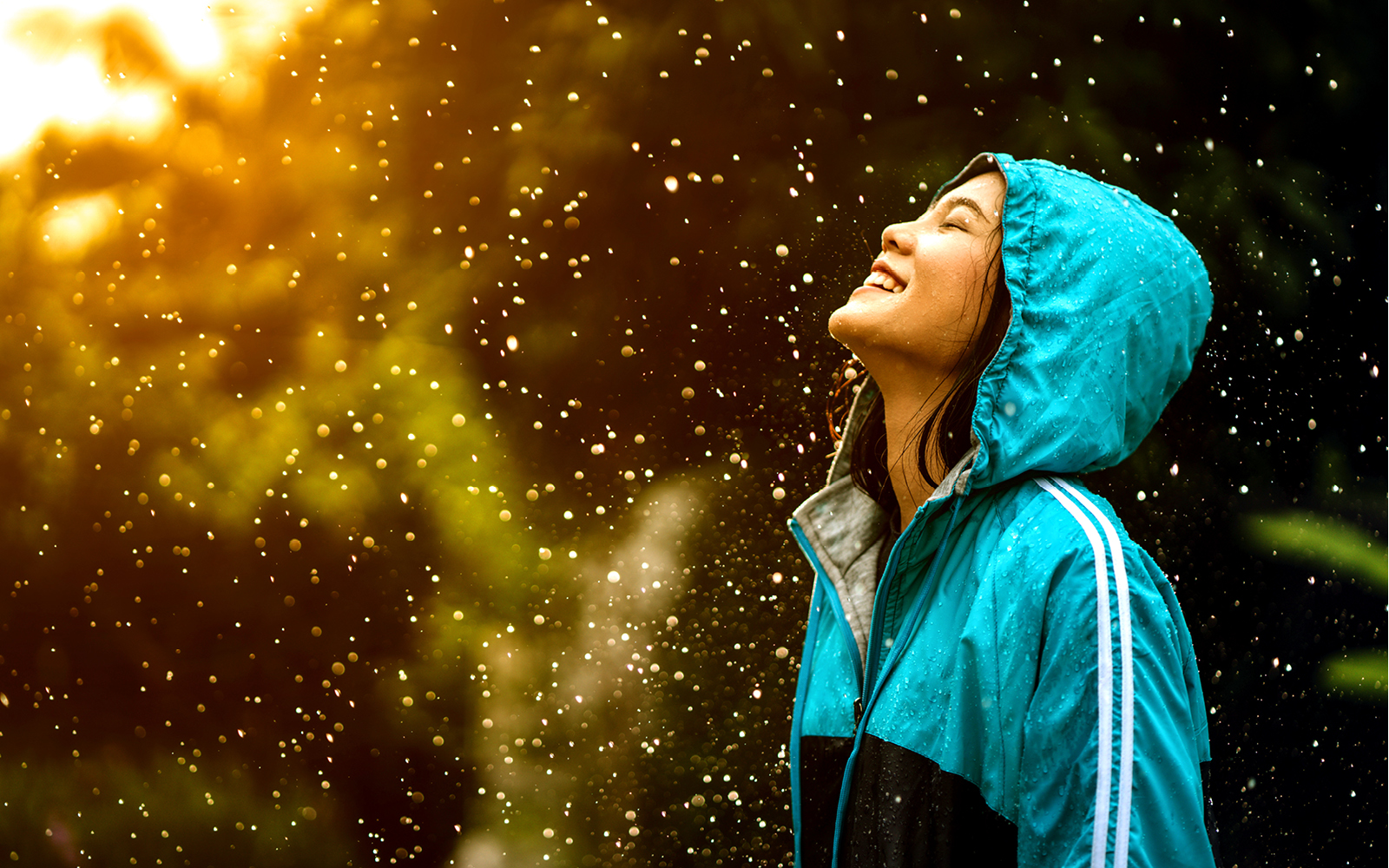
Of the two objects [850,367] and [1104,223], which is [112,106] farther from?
[1104,223]

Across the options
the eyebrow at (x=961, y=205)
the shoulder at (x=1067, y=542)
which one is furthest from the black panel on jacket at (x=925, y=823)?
the eyebrow at (x=961, y=205)

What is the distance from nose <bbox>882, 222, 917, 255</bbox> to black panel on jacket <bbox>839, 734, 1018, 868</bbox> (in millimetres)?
381

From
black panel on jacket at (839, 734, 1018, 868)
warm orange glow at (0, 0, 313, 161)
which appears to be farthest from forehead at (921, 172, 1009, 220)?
warm orange glow at (0, 0, 313, 161)

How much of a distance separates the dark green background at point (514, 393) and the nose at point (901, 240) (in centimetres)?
21

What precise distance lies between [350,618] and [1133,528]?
2.82ft

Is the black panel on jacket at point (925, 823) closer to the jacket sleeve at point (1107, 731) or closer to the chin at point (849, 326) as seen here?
the jacket sleeve at point (1107, 731)

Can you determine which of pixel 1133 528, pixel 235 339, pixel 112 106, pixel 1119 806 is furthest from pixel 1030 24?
pixel 112 106

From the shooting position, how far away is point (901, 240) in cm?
72

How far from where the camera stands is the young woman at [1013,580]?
0.55 meters

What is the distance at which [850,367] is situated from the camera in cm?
95

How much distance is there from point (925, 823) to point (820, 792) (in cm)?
16

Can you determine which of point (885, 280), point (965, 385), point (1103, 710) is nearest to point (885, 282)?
point (885, 280)

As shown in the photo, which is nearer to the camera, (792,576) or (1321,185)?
(792,576)

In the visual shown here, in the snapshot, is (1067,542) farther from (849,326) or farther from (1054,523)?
(849,326)
